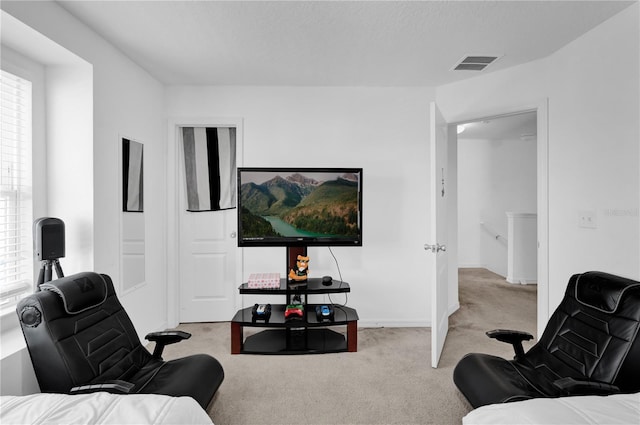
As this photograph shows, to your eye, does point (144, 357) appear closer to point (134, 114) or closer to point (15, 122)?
point (15, 122)

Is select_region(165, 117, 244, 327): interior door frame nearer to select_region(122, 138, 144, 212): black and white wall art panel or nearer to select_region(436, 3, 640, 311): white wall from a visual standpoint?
select_region(122, 138, 144, 212): black and white wall art panel

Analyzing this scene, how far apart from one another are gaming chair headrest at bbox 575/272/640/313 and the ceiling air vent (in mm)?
1936

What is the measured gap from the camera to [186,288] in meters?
3.63

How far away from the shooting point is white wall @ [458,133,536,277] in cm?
614

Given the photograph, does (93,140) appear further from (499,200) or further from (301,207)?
(499,200)

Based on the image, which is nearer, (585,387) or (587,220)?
(585,387)

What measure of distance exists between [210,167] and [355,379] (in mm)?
A: 2557

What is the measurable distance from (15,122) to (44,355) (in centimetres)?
150

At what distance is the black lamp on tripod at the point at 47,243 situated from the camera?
1920 millimetres

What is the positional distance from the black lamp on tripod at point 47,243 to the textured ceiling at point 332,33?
4.56ft

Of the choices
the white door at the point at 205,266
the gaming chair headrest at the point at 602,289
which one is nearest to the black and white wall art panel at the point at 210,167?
the white door at the point at 205,266

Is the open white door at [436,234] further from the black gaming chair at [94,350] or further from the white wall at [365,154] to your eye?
the black gaming chair at [94,350]

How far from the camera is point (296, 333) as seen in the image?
10.9ft

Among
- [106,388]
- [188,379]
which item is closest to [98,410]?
[106,388]
